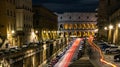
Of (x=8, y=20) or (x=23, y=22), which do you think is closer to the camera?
(x=8, y=20)

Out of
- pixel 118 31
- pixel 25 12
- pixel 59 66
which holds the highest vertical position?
pixel 25 12

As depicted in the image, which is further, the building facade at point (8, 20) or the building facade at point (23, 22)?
the building facade at point (23, 22)

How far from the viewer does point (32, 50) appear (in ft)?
221

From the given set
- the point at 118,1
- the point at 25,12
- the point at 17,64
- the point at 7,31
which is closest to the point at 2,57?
the point at 17,64

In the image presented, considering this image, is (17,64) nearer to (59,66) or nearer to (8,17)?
(59,66)

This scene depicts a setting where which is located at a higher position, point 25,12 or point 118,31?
point 25,12

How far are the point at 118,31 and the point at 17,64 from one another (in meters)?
41.8

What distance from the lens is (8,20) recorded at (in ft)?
263

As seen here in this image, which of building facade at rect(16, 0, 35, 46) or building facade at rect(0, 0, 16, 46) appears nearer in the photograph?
building facade at rect(0, 0, 16, 46)

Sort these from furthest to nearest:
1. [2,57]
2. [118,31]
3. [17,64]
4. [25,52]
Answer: [118,31] < [25,52] < [17,64] < [2,57]

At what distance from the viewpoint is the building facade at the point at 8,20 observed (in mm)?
76438

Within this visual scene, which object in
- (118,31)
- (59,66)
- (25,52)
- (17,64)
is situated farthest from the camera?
(118,31)

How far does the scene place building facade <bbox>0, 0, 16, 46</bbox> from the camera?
7644 centimetres

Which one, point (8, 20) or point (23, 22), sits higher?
point (8, 20)
